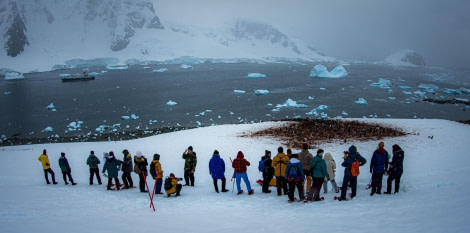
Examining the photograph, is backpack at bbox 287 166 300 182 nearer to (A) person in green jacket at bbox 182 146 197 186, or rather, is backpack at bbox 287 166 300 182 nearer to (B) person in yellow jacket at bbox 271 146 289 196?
(B) person in yellow jacket at bbox 271 146 289 196

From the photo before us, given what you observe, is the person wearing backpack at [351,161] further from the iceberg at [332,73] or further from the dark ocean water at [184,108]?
the iceberg at [332,73]

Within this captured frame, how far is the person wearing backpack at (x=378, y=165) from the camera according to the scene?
9.16 metres

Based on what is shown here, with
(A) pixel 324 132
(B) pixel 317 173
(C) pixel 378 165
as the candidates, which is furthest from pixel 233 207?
(A) pixel 324 132

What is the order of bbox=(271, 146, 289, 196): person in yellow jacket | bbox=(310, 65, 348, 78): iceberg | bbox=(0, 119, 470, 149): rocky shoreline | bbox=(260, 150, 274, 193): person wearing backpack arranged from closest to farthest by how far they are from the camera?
bbox=(271, 146, 289, 196): person in yellow jacket < bbox=(260, 150, 274, 193): person wearing backpack < bbox=(0, 119, 470, 149): rocky shoreline < bbox=(310, 65, 348, 78): iceberg

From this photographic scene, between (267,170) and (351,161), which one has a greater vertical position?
(351,161)

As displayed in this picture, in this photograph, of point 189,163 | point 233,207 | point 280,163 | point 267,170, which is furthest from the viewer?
point 189,163

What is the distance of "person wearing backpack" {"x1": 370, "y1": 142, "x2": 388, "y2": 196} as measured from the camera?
30.0ft

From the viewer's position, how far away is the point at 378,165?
362 inches

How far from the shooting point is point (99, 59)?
185750 millimetres

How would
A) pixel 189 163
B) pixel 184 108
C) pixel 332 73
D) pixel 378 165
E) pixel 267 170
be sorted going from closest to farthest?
pixel 378 165 → pixel 267 170 → pixel 189 163 → pixel 184 108 → pixel 332 73

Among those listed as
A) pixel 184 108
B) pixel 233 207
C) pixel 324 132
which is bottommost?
pixel 233 207

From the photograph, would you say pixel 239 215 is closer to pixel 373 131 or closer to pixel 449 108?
pixel 373 131

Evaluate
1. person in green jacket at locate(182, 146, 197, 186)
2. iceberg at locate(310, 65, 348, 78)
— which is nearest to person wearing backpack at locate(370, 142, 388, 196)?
person in green jacket at locate(182, 146, 197, 186)

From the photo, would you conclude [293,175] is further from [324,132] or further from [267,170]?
[324,132]
